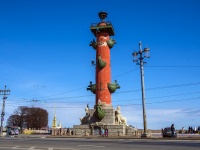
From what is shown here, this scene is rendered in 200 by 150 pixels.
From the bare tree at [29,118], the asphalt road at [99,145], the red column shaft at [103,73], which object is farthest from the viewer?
the bare tree at [29,118]

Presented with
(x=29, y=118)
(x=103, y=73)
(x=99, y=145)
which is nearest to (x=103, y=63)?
(x=103, y=73)

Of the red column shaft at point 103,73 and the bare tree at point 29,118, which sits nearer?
the red column shaft at point 103,73

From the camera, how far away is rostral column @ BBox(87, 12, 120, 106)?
47.0 m

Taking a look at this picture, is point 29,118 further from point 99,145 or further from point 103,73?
point 99,145

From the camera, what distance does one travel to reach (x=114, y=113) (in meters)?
46.0

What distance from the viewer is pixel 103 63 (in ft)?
155

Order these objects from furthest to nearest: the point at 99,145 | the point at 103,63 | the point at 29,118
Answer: the point at 29,118, the point at 103,63, the point at 99,145

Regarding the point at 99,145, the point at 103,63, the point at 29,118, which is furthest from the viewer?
the point at 29,118

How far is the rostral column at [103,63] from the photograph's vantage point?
4700cm

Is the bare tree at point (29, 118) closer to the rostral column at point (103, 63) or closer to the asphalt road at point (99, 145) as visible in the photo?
the rostral column at point (103, 63)

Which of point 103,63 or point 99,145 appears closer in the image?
point 99,145

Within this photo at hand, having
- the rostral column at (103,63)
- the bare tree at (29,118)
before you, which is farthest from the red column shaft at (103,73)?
the bare tree at (29,118)

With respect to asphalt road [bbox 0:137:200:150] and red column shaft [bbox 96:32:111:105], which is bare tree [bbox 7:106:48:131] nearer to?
red column shaft [bbox 96:32:111:105]

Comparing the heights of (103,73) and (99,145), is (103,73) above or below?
above
